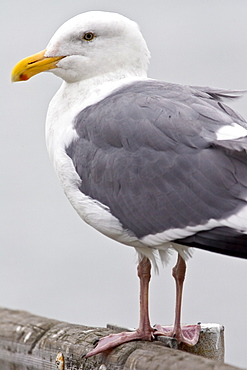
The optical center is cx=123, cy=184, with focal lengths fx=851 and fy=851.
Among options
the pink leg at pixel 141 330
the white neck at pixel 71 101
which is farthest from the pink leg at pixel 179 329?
the white neck at pixel 71 101

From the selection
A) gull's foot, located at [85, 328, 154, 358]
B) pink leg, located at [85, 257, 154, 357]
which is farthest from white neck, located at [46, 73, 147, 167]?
gull's foot, located at [85, 328, 154, 358]

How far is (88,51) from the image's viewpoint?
4527mm

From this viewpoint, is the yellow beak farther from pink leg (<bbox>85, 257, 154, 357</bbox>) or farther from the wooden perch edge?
the wooden perch edge

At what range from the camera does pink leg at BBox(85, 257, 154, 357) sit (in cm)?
→ 351

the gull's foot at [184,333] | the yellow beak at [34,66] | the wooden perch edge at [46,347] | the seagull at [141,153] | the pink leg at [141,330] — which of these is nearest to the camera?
the wooden perch edge at [46,347]

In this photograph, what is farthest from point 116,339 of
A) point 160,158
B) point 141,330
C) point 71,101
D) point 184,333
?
point 71,101

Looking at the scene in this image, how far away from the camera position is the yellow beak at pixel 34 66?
450 cm

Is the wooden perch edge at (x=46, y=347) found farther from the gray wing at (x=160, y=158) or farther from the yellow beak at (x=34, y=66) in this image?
the yellow beak at (x=34, y=66)

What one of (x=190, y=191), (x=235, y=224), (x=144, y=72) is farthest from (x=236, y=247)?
(x=144, y=72)

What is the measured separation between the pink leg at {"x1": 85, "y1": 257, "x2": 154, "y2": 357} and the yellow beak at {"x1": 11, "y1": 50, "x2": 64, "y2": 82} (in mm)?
1140

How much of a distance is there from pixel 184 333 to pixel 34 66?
1599 mm

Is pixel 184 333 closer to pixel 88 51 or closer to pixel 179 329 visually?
pixel 179 329

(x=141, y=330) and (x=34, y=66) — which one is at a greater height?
(x=34, y=66)

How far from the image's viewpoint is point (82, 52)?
4.52 meters
